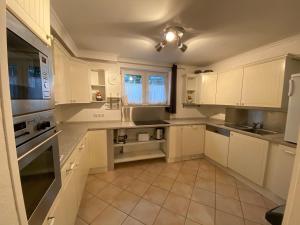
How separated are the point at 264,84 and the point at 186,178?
1.96 meters

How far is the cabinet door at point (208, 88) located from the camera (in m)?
3.09

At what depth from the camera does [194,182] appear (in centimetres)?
235

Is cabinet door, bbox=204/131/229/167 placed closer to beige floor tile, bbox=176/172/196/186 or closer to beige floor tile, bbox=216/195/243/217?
beige floor tile, bbox=176/172/196/186

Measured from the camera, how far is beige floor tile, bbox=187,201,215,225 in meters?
1.60

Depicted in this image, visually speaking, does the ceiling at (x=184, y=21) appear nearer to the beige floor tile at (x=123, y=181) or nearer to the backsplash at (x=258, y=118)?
the backsplash at (x=258, y=118)

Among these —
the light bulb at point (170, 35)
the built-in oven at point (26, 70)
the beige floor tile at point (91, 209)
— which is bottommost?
the beige floor tile at point (91, 209)

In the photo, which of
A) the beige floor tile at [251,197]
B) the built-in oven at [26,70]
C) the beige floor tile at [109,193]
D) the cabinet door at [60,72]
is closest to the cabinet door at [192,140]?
the beige floor tile at [251,197]

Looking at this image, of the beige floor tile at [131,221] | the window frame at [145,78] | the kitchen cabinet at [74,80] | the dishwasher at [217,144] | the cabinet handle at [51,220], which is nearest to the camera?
the cabinet handle at [51,220]

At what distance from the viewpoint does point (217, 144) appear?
282 cm

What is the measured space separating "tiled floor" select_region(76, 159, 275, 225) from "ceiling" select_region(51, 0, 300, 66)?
89.1 inches

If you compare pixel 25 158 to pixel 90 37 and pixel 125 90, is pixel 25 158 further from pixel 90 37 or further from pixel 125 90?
pixel 125 90

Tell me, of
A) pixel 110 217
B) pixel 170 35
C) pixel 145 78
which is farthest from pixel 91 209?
pixel 145 78

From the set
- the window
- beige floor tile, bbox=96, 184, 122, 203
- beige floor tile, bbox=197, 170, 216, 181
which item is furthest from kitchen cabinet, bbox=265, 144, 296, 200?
the window

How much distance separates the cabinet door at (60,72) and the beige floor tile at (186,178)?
7.28ft
